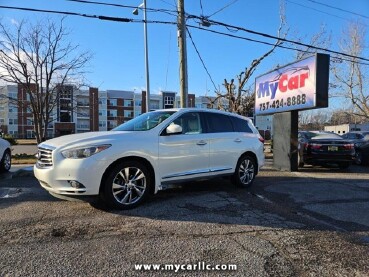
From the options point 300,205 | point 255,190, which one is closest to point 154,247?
point 300,205

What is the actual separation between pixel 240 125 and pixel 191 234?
4.17m

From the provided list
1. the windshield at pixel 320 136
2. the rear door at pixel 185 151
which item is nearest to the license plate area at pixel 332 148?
the windshield at pixel 320 136

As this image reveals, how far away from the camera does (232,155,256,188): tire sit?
7.92 m

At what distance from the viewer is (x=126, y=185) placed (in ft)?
19.0

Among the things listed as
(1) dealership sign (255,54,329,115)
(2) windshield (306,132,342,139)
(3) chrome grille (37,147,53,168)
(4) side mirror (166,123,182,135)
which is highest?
(1) dealership sign (255,54,329,115)

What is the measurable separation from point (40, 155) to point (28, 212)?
3.09 feet

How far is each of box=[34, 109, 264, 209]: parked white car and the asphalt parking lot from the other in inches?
16.6

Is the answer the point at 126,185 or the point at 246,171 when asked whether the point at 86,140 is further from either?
the point at 246,171

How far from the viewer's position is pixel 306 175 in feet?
35.5

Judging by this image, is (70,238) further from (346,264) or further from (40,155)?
(346,264)

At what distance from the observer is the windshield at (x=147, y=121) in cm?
659

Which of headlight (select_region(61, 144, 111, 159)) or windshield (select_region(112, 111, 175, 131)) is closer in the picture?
headlight (select_region(61, 144, 111, 159))

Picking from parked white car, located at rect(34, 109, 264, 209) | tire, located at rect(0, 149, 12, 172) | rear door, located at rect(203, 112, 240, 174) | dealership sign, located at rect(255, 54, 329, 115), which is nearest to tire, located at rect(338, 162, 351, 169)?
dealership sign, located at rect(255, 54, 329, 115)

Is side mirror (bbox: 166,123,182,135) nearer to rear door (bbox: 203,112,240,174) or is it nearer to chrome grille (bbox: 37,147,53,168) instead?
rear door (bbox: 203,112,240,174)
